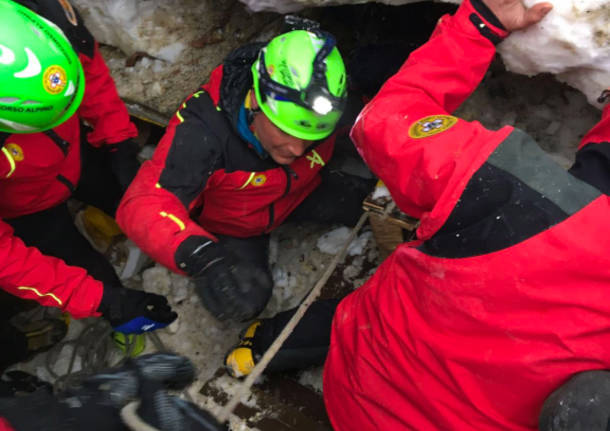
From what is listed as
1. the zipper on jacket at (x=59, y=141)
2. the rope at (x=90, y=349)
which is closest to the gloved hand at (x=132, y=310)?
the rope at (x=90, y=349)

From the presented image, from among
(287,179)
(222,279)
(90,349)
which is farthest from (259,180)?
(90,349)

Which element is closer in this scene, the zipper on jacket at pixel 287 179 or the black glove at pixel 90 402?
the black glove at pixel 90 402

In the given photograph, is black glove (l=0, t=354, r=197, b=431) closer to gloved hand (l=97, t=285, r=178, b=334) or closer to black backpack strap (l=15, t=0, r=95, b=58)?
gloved hand (l=97, t=285, r=178, b=334)

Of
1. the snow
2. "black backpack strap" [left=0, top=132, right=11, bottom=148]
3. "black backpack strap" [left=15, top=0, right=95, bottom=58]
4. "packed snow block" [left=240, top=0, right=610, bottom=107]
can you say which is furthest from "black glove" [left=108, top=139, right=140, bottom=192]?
Answer: the snow

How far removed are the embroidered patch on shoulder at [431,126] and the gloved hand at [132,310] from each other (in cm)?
169

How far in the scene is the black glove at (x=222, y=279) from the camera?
1824 millimetres

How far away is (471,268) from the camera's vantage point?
1205 mm

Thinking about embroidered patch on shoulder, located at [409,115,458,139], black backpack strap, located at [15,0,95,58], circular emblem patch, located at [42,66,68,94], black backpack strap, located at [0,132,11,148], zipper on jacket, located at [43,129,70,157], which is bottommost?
zipper on jacket, located at [43,129,70,157]

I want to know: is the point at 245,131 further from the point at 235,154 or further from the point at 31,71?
the point at 31,71

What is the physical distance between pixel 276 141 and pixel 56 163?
1139 millimetres

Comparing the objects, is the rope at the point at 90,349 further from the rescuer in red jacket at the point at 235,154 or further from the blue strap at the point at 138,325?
the rescuer in red jacket at the point at 235,154

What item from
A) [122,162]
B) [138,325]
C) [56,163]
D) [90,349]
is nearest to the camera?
[56,163]

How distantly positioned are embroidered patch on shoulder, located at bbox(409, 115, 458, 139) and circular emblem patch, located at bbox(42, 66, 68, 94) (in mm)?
1457

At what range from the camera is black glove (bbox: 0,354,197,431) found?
988mm
